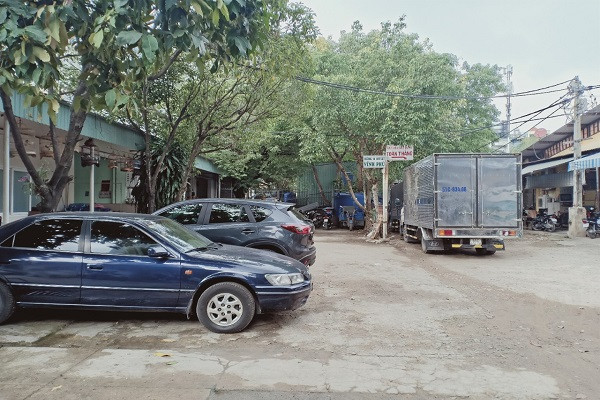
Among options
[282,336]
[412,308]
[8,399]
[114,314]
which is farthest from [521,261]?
[8,399]

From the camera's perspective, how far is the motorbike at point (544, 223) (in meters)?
21.6

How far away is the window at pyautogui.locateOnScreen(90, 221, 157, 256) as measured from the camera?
5480 mm

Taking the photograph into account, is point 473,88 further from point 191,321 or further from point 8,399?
point 8,399

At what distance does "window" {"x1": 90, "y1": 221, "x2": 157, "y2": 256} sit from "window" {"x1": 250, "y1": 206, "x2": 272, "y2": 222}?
8.34 feet

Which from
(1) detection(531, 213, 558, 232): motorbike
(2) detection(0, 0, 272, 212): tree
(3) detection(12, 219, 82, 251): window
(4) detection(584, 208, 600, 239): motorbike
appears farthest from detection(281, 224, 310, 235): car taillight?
(1) detection(531, 213, 558, 232): motorbike

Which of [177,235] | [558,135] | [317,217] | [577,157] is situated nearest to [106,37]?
[177,235]

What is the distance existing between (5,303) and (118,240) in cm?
147

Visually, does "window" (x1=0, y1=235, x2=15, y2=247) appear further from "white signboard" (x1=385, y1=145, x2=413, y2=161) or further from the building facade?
"white signboard" (x1=385, y1=145, x2=413, y2=161)

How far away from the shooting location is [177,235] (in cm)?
587

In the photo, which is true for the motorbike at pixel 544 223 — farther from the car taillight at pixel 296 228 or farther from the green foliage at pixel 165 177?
the car taillight at pixel 296 228

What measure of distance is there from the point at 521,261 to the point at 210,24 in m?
10.1

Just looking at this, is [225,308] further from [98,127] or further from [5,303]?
[98,127]

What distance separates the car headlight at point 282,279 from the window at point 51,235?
239cm

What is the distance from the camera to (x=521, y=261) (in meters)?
11.8
